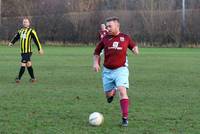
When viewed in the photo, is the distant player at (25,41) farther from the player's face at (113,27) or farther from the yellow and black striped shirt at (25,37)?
the player's face at (113,27)

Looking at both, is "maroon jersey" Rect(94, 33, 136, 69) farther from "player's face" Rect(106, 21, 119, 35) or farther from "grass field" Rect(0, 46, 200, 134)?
"grass field" Rect(0, 46, 200, 134)

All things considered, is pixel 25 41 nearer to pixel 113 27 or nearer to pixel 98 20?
pixel 113 27

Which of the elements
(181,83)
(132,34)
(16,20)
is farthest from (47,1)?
(181,83)

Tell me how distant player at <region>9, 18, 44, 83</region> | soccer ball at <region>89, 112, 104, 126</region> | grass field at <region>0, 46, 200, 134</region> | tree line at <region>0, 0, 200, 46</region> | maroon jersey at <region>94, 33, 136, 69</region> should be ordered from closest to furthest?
grass field at <region>0, 46, 200, 134</region> → soccer ball at <region>89, 112, 104, 126</region> → maroon jersey at <region>94, 33, 136, 69</region> → distant player at <region>9, 18, 44, 83</region> → tree line at <region>0, 0, 200, 46</region>

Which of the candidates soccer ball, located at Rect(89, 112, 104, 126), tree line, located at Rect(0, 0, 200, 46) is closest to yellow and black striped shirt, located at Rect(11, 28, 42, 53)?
soccer ball, located at Rect(89, 112, 104, 126)

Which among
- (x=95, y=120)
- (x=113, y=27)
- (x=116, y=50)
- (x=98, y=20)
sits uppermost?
(x=113, y=27)

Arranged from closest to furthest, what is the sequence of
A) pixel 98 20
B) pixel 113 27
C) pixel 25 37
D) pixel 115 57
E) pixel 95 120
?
pixel 95 120
pixel 113 27
pixel 115 57
pixel 25 37
pixel 98 20

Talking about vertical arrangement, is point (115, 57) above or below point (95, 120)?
above

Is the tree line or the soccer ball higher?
the soccer ball

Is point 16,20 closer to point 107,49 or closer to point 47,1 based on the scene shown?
point 47,1

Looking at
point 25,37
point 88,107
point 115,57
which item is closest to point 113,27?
point 115,57

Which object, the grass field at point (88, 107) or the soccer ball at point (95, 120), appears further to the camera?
the soccer ball at point (95, 120)

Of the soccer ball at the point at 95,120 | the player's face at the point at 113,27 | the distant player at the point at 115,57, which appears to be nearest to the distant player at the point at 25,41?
the distant player at the point at 115,57

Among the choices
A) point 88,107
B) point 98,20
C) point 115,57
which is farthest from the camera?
point 98,20
